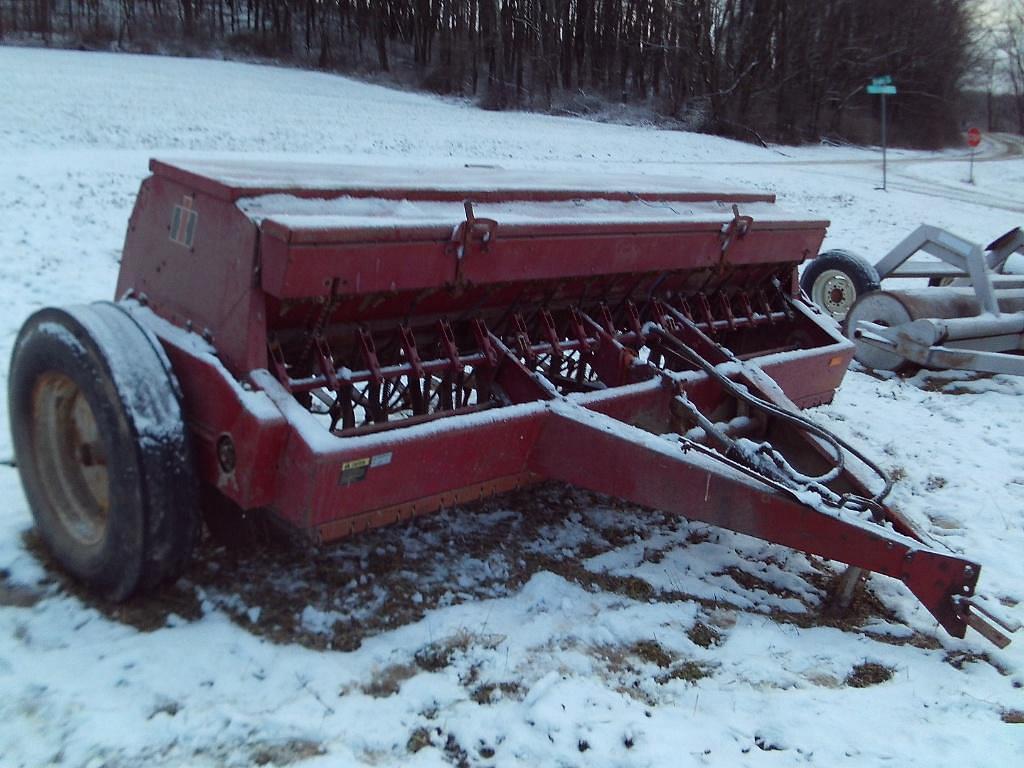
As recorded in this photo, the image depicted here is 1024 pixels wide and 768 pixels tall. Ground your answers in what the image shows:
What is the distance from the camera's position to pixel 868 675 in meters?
2.98

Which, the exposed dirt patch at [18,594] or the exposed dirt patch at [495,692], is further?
the exposed dirt patch at [18,594]

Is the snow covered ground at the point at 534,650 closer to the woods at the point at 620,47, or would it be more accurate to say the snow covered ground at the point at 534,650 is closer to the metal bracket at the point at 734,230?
the metal bracket at the point at 734,230

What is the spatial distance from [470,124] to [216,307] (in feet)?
84.2

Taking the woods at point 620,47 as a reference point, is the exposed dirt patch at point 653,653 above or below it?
below

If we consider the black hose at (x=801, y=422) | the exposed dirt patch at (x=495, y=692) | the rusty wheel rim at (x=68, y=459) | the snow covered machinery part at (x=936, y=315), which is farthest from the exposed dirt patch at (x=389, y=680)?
the snow covered machinery part at (x=936, y=315)

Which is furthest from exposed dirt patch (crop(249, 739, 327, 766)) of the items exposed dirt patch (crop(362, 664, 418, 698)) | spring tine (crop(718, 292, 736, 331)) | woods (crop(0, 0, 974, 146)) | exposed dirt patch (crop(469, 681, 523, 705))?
Answer: woods (crop(0, 0, 974, 146))

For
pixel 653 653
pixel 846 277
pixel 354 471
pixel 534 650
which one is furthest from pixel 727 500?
pixel 846 277

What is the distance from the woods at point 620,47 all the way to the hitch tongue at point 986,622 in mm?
33887

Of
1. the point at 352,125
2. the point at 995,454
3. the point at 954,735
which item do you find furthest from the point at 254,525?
the point at 352,125

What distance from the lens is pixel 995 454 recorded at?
5.27m

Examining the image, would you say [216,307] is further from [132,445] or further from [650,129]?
[650,129]

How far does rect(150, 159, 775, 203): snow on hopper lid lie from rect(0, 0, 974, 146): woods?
103 feet

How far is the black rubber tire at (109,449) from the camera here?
2979mm

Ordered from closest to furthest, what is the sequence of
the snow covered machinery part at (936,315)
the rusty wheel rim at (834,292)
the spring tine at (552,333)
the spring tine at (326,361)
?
the spring tine at (326,361), the spring tine at (552,333), the snow covered machinery part at (936,315), the rusty wheel rim at (834,292)
